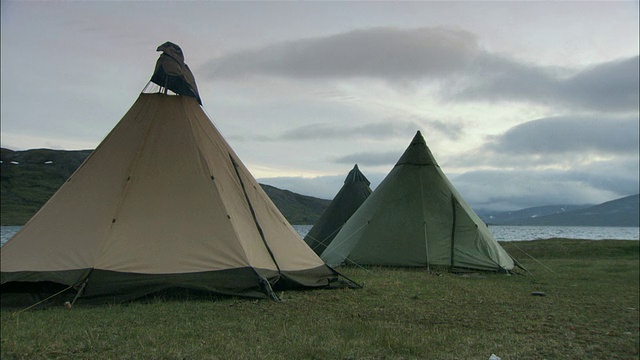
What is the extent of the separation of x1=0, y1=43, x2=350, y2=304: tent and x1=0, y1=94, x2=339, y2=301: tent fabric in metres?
0.02

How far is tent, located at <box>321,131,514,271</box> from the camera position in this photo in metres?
17.3

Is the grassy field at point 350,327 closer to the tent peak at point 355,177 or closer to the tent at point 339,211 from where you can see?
the tent at point 339,211

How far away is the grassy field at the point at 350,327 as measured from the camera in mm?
6230

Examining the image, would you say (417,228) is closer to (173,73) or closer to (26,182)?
(173,73)

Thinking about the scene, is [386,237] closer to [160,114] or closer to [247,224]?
[247,224]

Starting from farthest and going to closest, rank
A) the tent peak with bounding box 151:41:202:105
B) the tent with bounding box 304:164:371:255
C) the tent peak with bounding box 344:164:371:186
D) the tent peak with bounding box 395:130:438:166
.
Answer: the tent peak with bounding box 344:164:371:186, the tent with bounding box 304:164:371:255, the tent peak with bounding box 395:130:438:166, the tent peak with bounding box 151:41:202:105

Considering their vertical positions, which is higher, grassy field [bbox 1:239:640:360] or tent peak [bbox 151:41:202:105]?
tent peak [bbox 151:41:202:105]

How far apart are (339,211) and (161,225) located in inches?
604

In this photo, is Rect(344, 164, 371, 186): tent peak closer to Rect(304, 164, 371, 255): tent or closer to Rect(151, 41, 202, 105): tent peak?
Rect(304, 164, 371, 255): tent

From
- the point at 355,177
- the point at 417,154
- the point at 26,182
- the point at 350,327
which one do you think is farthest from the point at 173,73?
the point at 26,182

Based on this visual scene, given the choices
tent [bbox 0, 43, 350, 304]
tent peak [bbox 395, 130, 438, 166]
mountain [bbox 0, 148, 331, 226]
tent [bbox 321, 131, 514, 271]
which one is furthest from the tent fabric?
mountain [bbox 0, 148, 331, 226]

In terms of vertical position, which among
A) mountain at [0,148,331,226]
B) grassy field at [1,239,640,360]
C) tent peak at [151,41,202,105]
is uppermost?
mountain at [0,148,331,226]

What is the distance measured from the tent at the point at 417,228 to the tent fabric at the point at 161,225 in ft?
19.6

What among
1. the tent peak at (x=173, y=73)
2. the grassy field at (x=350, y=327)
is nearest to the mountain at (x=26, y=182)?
the tent peak at (x=173, y=73)
